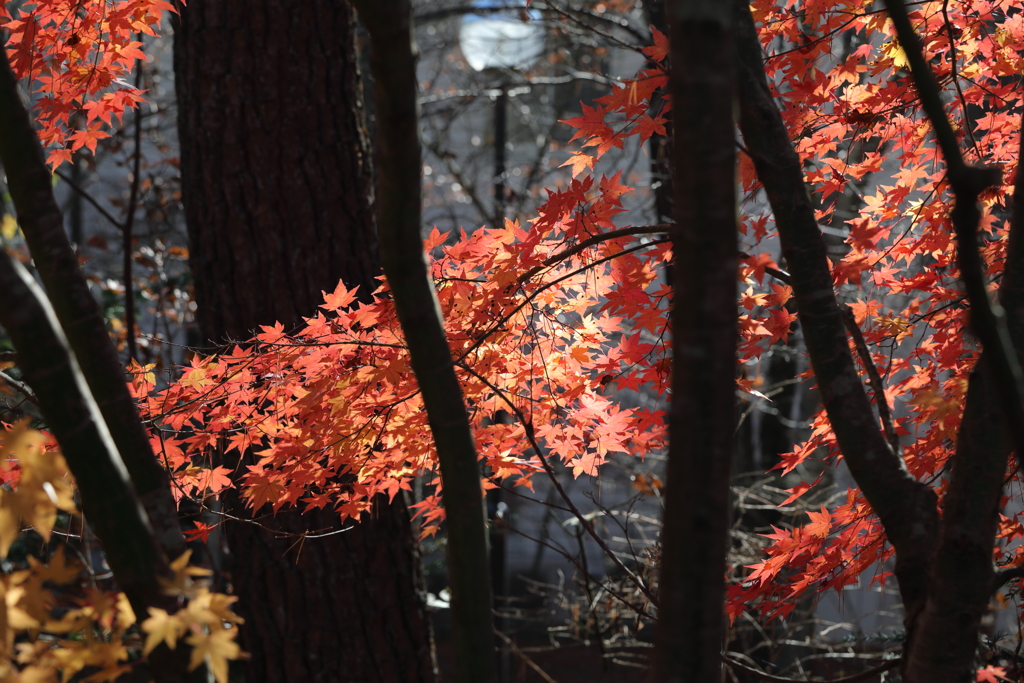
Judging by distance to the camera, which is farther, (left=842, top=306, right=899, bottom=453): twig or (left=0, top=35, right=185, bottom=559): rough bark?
(left=842, top=306, right=899, bottom=453): twig

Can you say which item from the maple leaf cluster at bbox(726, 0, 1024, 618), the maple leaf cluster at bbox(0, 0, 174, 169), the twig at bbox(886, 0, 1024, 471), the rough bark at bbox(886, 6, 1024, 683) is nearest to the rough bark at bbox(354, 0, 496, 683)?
the twig at bbox(886, 0, 1024, 471)

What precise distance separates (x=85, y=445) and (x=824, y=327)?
5.64 feet

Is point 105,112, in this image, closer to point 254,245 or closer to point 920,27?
point 254,245

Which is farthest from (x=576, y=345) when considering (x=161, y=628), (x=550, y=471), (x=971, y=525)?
(x=161, y=628)

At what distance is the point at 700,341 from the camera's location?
45.0 inches

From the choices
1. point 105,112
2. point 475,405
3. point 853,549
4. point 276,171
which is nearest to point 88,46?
point 105,112

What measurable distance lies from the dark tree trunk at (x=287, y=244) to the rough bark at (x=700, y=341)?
105 inches

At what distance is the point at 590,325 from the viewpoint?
268cm

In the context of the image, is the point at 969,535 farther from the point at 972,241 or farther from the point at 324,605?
the point at 324,605

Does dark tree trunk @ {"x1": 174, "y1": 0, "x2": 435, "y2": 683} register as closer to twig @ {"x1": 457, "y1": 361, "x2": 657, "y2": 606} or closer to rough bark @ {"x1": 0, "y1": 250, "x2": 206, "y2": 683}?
twig @ {"x1": 457, "y1": 361, "x2": 657, "y2": 606}

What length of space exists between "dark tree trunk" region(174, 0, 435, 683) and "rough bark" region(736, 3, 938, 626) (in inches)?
93.6

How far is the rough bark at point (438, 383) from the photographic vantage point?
4.42ft

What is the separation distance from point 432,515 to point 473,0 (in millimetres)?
9592

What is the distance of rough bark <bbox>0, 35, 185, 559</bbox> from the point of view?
1513mm
